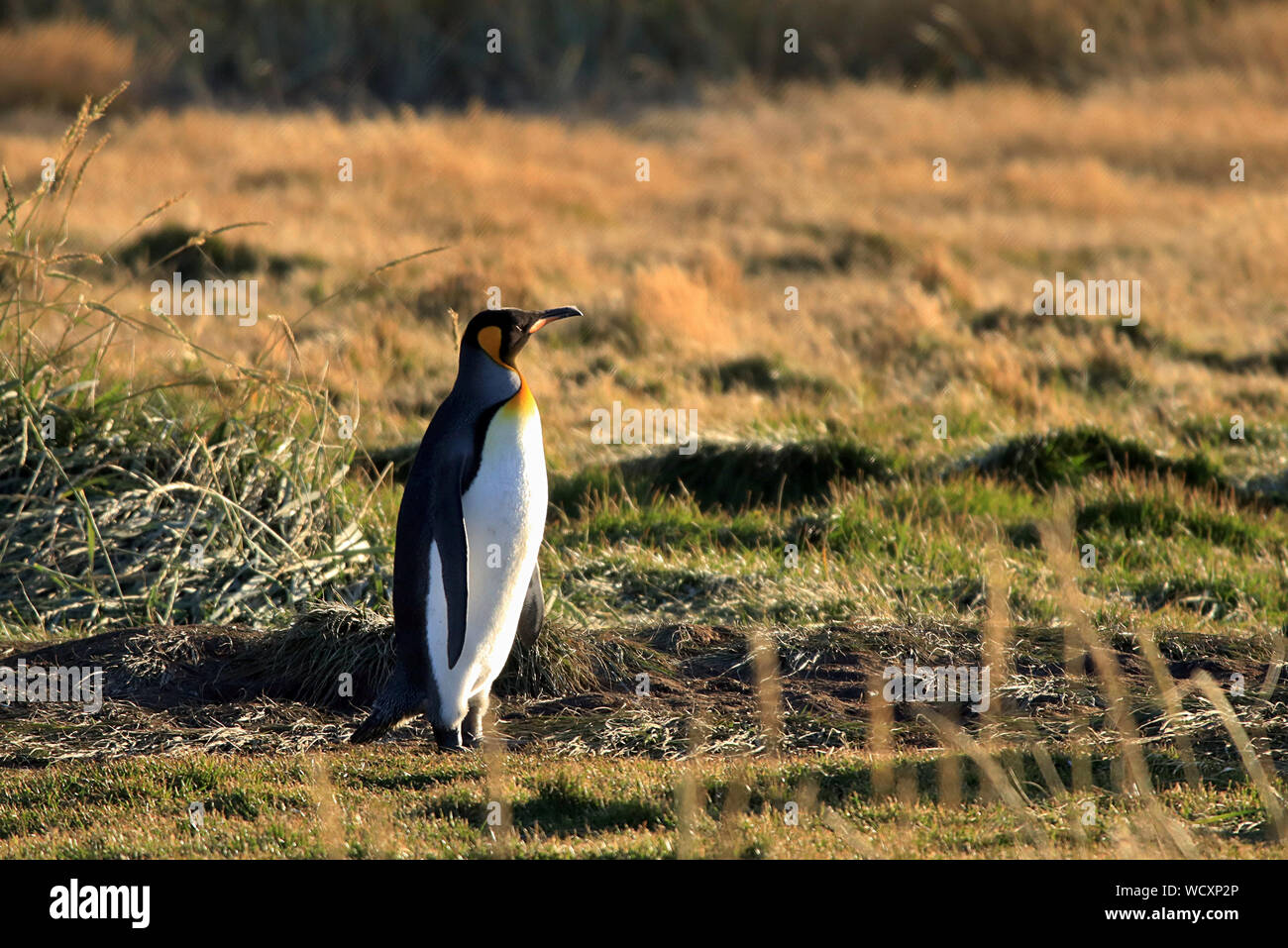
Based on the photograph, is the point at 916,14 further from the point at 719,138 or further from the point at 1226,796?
the point at 1226,796

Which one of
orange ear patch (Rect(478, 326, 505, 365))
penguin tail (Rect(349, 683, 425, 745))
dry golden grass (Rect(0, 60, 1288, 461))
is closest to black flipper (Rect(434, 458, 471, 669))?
penguin tail (Rect(349, 683, 425, 745))

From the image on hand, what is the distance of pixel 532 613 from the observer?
6719 millimetres

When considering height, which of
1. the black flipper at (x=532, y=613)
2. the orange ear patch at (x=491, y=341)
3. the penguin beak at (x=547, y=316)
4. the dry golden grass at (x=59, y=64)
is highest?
the dry golden grass at (x=59, y=64)

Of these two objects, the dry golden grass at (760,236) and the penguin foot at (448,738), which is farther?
the dry golden grass at (760,236)

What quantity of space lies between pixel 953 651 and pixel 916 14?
1134 inches

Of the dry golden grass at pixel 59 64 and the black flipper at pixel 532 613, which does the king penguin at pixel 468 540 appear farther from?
the dry golden grass at pixel 59 64

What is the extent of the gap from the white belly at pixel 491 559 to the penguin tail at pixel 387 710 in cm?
13

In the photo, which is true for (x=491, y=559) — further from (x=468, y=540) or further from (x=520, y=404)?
(x=520, y=404)

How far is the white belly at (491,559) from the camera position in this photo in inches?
238

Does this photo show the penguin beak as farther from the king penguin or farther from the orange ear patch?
the orange ear patch

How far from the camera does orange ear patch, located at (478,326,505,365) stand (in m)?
6.26

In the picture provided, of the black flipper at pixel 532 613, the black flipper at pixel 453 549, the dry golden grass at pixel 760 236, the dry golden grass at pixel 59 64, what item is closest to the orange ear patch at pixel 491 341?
the black flipper at pixel 453 549

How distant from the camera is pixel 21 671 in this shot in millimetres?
6750

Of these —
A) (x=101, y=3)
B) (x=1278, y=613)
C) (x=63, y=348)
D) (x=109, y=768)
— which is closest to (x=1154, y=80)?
(x=101, y=3)
